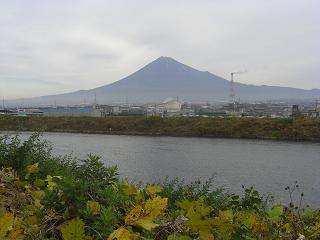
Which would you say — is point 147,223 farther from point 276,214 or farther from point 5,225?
point 276,214

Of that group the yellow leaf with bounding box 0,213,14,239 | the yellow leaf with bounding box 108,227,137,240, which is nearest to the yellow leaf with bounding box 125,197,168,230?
the yellow leaf with bounding box 108,227,137,240

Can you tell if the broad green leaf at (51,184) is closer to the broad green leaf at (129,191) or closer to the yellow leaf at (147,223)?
the broad green leaf at (129,191)

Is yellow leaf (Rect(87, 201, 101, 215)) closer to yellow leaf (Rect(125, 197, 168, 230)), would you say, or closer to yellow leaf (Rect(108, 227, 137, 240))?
yellow leaf (Rect(125, 197, 168, 230))

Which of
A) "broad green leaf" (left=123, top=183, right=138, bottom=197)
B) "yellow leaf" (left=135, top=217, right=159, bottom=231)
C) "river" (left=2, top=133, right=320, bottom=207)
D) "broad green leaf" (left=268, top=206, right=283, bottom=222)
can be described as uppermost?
"yellow leaf" (left=135, top=217, right=159, bottom=231)

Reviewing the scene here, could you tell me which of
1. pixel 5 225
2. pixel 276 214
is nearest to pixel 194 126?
pixel 276 214

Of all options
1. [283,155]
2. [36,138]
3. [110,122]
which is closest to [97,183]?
[36,138]

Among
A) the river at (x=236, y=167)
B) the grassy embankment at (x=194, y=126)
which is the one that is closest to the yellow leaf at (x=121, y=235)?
the river at (x=236, y=167)

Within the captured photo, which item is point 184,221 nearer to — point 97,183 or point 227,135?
point 97,183

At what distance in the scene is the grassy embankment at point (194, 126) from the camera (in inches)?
1795

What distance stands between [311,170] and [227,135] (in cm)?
2554

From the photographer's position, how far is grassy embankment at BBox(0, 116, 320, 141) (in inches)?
1795

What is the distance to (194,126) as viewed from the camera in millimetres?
51688

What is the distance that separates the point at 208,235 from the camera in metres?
2.09

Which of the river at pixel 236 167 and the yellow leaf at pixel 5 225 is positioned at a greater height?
the yellow leaf at pixel 5 225
